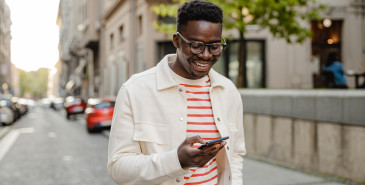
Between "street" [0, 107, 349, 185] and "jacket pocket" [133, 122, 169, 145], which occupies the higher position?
"jacket pocket" [133, 122, 169, 145]

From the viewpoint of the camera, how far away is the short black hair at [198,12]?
1.98m

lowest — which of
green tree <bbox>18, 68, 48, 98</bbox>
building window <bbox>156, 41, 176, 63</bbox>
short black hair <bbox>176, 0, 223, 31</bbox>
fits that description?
green tree <bbox>18, 68, 48, 98</bbox>

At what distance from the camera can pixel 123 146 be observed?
198 centimetres

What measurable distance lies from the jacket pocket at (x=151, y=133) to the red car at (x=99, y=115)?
1464 centimetres

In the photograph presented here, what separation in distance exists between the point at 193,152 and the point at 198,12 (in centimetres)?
70

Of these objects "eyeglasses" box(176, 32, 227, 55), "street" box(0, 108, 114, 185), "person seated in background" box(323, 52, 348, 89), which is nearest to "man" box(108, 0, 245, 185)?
"eyeglasses" box(176, 32, 227, 55)

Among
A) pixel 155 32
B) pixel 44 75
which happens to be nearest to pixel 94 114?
pixel 155 32

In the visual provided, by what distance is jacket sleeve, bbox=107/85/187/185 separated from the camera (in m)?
1.87

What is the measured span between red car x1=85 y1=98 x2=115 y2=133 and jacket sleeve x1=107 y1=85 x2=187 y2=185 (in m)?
14.6

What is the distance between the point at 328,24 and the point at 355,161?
1400 centimetres

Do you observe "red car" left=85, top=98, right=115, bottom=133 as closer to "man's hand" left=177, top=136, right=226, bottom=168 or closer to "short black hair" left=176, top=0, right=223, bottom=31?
"short black hair" left=176, top=0, right=223, bottom=31

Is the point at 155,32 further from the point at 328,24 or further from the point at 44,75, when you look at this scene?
the point at 44,75

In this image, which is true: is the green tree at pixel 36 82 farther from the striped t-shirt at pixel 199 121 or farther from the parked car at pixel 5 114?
the striped t-shirt at pixel 199 121

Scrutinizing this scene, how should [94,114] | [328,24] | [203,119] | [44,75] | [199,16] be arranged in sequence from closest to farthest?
1. [199,16]
2. [203,119]
3. [94,114]
4. [328,24]
5. [44,75]
